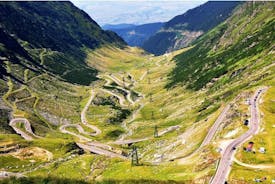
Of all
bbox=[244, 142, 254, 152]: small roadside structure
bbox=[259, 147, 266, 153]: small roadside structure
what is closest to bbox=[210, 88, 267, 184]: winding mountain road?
bbox=[244, 142, 254, 152]: small roadside structure

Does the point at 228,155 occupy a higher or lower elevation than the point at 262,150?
lower

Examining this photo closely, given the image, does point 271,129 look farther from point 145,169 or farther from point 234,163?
point 145,169

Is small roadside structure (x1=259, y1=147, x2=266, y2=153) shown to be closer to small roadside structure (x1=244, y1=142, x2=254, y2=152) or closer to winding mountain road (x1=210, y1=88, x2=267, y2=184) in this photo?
small roadside structure (x1=244, y1=142, x2=254, y2=152)

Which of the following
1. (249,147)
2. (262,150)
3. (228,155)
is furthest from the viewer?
(249,147)

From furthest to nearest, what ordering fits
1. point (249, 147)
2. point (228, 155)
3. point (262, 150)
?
point (249, 147), point (228, 155), point (262, 150)

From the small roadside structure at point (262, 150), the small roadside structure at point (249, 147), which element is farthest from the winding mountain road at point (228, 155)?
the small roadside structure at point (262, 150)

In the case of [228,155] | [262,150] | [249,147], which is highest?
[249,147]

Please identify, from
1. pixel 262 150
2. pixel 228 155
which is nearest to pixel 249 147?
pixel 262 150

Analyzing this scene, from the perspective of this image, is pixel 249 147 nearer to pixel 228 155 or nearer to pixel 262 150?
pixel 262 150

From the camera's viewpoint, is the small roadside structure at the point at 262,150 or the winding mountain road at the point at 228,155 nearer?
the winding mountain road at the point at 228,155

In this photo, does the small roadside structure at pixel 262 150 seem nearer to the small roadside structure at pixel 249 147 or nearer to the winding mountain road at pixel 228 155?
the small roadside structure at pixel 249 147

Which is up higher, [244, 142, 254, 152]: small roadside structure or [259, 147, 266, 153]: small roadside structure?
[244, 142, 254, 152]: small roadside structure

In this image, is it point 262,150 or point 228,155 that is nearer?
point 262,150
